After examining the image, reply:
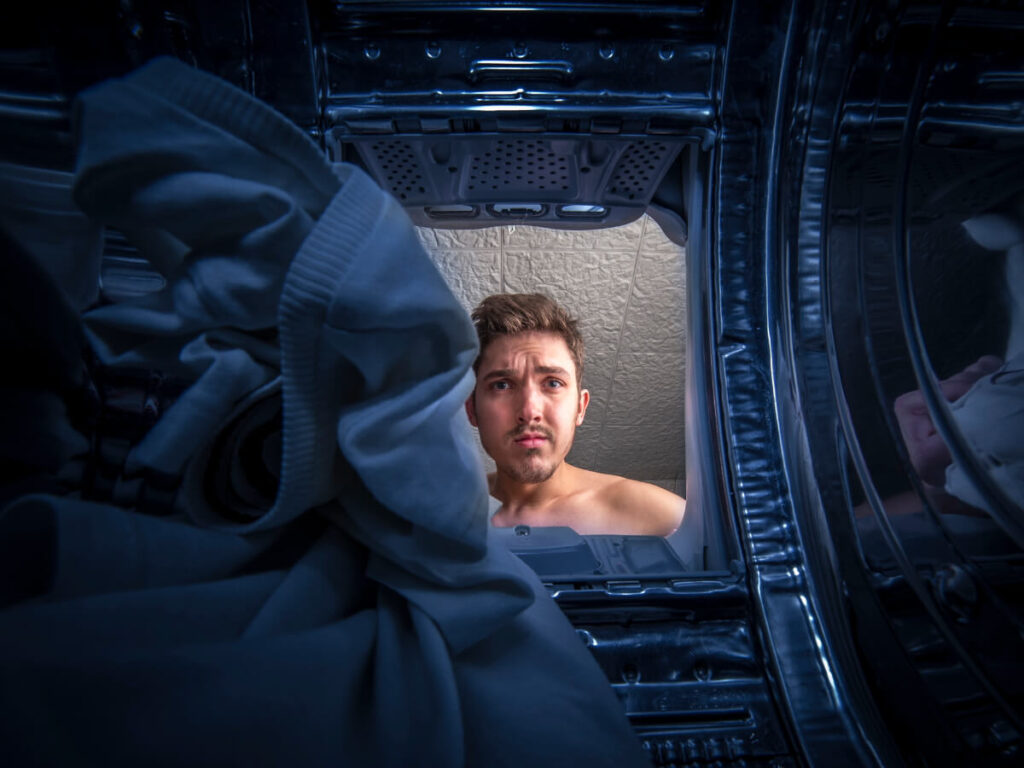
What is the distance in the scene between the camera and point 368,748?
0.34m

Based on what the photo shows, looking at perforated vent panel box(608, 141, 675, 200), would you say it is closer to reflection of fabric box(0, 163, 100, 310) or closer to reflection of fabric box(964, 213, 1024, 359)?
reflection of fabric box(964, 213, 1024, 359)

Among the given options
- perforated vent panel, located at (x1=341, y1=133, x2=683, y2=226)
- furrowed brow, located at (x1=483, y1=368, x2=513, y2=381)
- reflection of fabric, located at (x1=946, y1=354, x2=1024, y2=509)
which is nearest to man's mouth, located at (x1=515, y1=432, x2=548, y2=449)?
furrowed brow, located at (x1=483, y1=368, x2=513, y2=381)

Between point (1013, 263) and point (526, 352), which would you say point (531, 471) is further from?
point (1013, 263)

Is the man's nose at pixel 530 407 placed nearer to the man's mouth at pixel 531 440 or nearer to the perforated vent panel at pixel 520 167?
the man's mouth at pixel 531 440

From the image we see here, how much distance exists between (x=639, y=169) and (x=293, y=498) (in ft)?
2.47

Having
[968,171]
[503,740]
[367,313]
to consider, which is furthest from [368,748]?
[968,171]

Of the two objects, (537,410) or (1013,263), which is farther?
(537,410)

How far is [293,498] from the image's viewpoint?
0.38 meters

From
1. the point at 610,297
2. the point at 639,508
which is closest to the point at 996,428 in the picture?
the point at 639,508

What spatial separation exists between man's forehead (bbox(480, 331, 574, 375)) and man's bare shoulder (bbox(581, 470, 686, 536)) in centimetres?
37

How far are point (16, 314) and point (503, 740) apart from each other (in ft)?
1.47

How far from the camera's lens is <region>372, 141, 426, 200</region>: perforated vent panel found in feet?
2.82

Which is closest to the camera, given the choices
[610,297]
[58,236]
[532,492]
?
[58,236]

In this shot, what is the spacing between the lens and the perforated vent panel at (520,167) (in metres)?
0.86
